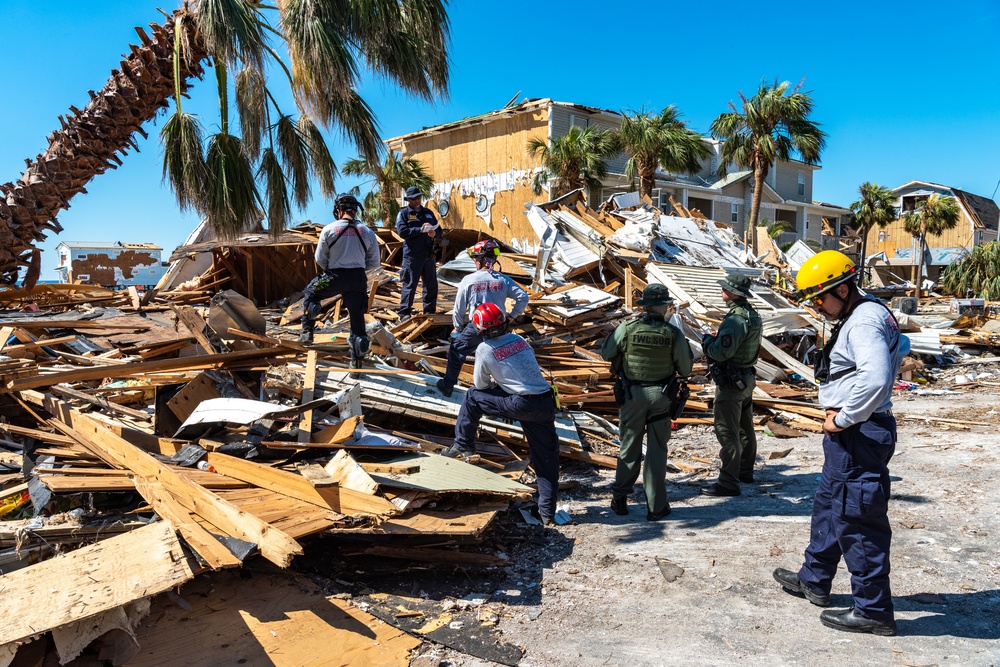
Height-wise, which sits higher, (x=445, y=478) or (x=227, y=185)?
(x=227, y=185)

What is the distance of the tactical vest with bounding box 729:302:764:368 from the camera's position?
19.1 ft

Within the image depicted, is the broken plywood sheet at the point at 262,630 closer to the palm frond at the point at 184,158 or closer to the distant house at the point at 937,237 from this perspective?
the palm frond at the point at 184,158

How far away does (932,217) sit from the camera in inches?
1624

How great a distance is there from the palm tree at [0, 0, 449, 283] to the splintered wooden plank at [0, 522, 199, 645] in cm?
387

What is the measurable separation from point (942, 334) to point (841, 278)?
13.9m

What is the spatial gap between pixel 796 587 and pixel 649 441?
5.37 ft

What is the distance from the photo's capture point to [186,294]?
1250 cm

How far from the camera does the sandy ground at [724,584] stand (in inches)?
131

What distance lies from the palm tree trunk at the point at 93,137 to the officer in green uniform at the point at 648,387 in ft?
18.8

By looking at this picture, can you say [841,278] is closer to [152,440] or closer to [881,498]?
[881,498]

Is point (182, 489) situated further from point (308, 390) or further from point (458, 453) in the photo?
point (308, 390)

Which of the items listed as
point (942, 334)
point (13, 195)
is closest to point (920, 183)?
point (942, 334)

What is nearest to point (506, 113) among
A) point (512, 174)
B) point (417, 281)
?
point (512, 174)

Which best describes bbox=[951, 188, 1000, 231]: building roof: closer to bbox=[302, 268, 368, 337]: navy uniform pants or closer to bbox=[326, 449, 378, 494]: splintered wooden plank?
bbox=[302, 268, 368, 337]: navy uniform pants
